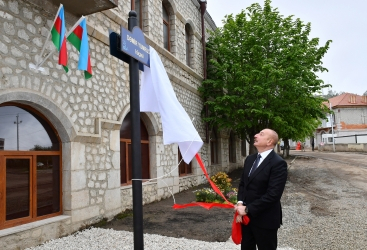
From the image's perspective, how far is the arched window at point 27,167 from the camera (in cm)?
443

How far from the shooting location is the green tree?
428 inches

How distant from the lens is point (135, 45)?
8.27 ft

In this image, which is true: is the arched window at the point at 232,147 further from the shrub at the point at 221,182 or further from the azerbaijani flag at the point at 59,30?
the azerbaijani flag at the point at 59,30

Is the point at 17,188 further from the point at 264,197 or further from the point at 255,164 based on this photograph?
the point at 264,197

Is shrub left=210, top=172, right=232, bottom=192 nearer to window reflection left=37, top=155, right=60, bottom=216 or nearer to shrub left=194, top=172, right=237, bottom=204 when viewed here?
shrub left=194, top=172, right=237, bottom=204

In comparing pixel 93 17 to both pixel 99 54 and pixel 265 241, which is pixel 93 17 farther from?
pixel 265 241

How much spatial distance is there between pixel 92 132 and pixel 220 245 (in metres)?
3.11

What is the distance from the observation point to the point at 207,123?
40.5 ft

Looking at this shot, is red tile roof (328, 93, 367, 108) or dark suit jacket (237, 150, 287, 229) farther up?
red tile roof (328, 93, 367, 108)

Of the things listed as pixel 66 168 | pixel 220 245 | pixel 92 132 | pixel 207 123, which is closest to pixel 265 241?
pixel 220 245

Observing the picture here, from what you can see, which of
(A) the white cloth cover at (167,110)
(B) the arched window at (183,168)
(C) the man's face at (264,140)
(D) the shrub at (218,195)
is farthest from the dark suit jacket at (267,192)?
(B) the arched window at (183,168)

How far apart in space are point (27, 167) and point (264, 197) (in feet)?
12.3

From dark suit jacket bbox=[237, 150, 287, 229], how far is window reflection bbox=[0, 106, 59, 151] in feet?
11.7

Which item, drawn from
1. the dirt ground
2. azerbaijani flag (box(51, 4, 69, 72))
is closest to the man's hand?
the dirt ground
